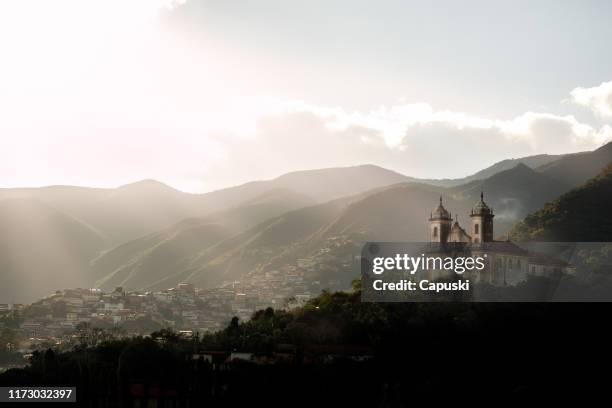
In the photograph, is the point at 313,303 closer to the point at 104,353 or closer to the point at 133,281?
the point at 104,353

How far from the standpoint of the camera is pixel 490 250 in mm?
77000

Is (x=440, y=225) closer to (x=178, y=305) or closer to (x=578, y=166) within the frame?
(x=178, y=305)

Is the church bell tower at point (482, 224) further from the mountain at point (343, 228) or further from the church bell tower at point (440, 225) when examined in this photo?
the mountain at point (343, 228)

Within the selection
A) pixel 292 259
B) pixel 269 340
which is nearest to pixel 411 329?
pixel 269 340

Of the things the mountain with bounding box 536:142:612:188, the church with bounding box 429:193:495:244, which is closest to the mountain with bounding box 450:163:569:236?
the mountain with bounding box 536:142:612:188

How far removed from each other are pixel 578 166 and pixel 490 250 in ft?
333

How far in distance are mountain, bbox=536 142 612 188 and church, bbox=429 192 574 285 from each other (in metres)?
75.1

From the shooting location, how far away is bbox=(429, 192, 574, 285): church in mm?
75938

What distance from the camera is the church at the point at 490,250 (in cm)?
7594

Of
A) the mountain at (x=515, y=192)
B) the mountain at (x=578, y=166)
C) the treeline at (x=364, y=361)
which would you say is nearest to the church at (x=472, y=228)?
the treeline at (x=364, y=361)

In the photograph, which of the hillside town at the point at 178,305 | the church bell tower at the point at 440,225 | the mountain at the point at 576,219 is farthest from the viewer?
the hillside town at the point at 178,305

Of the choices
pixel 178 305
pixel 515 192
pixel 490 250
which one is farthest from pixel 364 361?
pixel 515 192

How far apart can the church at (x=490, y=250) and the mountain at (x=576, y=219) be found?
1466cm

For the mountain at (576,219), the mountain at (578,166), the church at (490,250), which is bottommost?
the church at (490,250)
